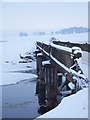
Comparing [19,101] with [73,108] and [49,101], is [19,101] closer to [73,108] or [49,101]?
[49,101]

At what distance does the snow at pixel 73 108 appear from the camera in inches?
163

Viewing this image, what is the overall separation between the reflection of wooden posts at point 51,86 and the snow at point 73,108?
35.2 ft

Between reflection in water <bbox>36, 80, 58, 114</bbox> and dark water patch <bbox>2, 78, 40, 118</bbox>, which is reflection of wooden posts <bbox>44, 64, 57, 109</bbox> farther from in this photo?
dark water patch <bbox>2, 78, 40, 118</bbox>

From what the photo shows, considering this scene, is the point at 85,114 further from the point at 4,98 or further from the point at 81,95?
the point at 4,98

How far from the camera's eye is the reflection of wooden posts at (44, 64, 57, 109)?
16266mm

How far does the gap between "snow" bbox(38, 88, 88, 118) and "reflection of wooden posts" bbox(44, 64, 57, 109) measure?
10.7 meters

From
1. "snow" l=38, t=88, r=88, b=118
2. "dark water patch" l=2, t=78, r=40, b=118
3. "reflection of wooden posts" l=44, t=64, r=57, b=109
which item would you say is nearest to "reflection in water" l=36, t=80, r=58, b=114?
"reflection of wooden posts" l=44, t=64, r=57, b=109

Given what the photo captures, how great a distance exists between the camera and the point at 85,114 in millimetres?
4156

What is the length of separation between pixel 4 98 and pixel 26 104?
78.6 inches

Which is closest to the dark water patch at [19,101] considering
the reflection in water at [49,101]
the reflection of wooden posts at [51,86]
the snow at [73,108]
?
the reflection in water at [49,101]

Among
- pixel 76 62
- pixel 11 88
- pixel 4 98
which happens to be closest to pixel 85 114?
pixel 76 62

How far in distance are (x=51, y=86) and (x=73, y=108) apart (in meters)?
12.4

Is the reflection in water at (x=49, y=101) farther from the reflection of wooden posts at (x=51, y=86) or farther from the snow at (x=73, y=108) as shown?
the snow at (x=73, y=108)

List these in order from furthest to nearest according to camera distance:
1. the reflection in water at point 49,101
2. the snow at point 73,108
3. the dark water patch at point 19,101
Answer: the reflection in water at point 49,101, the dark water patch at point 19,101, the snow at point 73,108
